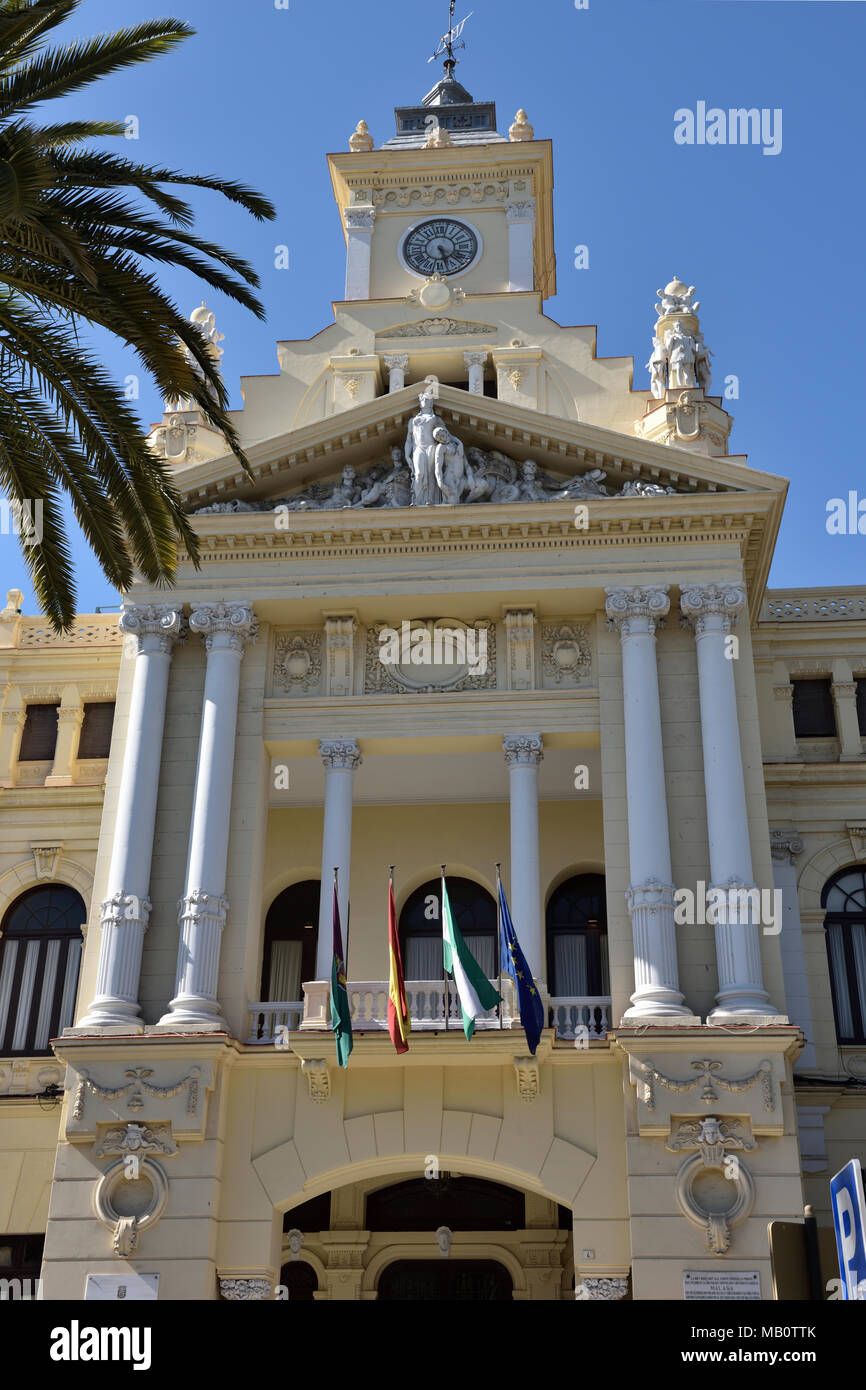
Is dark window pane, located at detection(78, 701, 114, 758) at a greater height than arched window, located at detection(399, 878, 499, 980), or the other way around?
dark window pane, located at detection(78, 701, 114, 758)

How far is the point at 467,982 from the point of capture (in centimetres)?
2048

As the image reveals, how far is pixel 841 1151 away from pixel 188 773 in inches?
470

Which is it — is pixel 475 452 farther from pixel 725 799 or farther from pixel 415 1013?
pixel 415 1013

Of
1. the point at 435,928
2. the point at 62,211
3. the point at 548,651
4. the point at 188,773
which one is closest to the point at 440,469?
the point at 548,651

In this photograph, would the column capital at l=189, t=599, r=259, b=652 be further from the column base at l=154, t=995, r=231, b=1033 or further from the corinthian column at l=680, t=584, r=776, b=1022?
the corinthian column at l=680, t=584, r=776, b=1022

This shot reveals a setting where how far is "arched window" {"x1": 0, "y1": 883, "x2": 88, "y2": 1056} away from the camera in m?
26.0

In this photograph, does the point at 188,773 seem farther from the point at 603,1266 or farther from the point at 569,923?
the point at 603,1266

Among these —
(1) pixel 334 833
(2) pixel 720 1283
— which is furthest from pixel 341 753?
(2) pixel 720 1283

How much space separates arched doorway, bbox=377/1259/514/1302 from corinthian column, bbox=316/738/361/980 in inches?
231

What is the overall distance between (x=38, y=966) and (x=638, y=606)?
40.3 feet

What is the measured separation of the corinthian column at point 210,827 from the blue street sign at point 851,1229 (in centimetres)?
1540

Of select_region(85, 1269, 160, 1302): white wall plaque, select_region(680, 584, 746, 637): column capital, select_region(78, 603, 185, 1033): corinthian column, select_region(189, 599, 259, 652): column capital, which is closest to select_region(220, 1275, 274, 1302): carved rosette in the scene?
select_region(85, 1269, 160, 1302): white wall plaque

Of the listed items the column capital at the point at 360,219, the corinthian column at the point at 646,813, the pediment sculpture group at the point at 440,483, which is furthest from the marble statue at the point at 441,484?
the column capital at the point at 360,219

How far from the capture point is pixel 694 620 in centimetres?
2412
